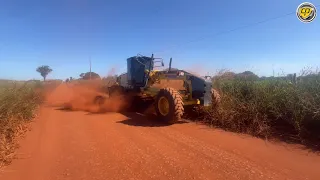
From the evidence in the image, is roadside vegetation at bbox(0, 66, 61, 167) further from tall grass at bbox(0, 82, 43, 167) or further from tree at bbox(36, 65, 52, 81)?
tree at bbox(36, 65, 52, 81)

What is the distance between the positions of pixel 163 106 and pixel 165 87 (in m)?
0.74

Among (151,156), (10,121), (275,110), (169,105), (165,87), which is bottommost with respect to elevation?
(151,156)

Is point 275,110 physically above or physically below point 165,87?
below

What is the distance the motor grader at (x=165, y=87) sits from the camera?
8.50 metres

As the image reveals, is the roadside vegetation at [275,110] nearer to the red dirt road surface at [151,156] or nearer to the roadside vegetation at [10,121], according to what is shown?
the red dirt road surface at [151,156]

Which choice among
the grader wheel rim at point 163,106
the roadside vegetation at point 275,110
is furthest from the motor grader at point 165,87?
the roadside vegetation at point 275,110

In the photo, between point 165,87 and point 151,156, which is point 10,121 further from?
point 165,87

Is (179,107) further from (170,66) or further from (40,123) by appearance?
(40,123)

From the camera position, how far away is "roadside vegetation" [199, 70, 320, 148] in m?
6.64

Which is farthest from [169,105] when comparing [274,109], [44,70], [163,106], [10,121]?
[44,70]

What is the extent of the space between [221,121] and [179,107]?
1.39 meters

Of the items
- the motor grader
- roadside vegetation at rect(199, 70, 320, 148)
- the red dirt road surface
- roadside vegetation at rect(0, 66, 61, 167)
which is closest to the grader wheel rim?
the motor grader

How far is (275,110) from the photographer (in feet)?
24.5

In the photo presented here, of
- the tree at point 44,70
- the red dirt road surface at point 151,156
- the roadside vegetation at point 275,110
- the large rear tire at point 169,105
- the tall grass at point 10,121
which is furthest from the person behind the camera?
the tree at point 44,70
